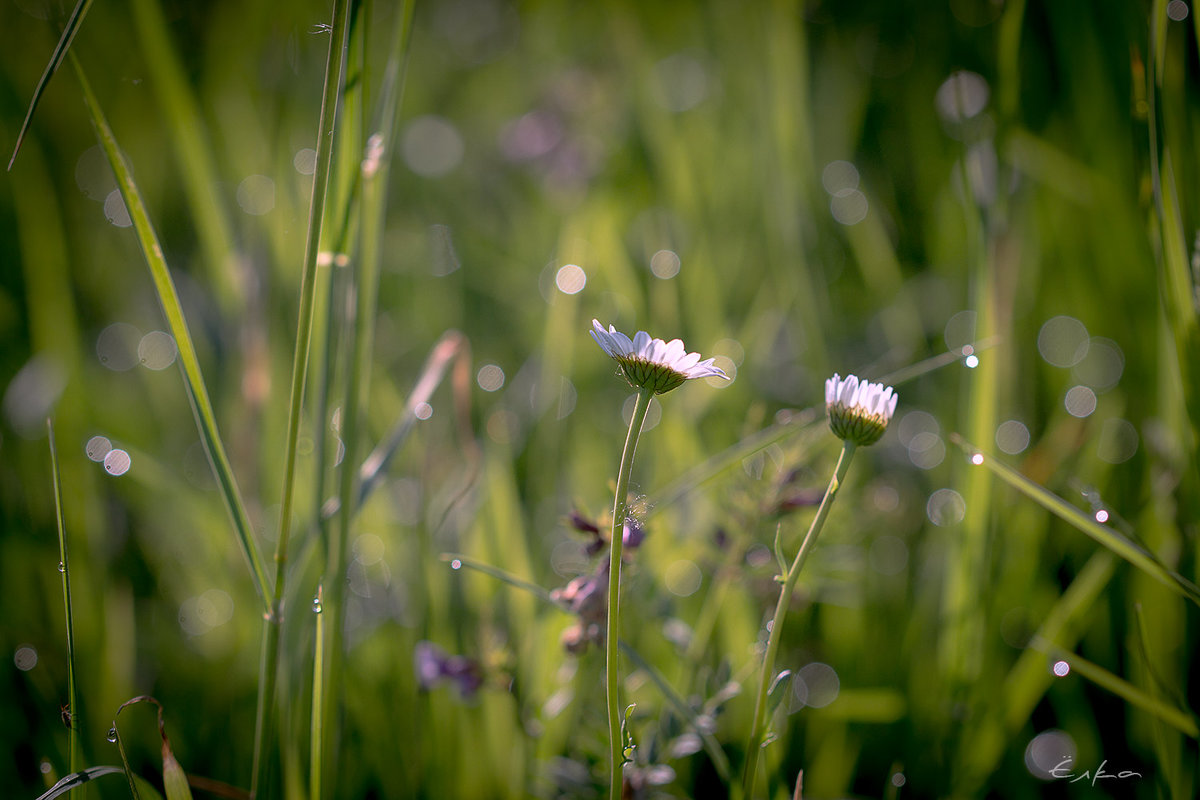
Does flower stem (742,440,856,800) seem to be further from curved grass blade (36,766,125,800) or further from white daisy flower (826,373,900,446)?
curved grass blade (36,766,125,800)

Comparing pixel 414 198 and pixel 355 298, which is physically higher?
pixel 414 198

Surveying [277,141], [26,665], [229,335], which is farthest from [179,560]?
[277,141]

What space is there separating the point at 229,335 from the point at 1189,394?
1514 millimetres

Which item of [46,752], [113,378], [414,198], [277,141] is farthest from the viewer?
[414,198]

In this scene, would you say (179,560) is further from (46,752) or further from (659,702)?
(659,702)

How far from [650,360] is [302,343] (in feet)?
0.95

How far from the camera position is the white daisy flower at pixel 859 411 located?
0.59 m

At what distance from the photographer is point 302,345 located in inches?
24.4

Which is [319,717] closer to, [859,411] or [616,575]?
[616,575]

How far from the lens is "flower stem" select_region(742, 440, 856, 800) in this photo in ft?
1.78

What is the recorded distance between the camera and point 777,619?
56 cm

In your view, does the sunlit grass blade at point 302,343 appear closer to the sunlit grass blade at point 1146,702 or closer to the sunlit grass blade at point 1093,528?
the sunlit grass blade at point 1093,528

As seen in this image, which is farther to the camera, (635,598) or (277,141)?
(277,141)

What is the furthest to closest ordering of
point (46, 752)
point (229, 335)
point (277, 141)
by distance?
point (229, 335), point (277, 141), point (46, 752)
